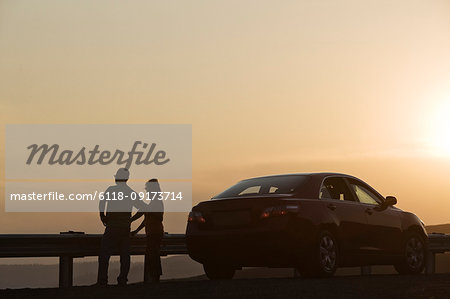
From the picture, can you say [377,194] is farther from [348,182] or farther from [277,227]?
[277,227]

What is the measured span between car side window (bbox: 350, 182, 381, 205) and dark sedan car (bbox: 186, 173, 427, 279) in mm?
28

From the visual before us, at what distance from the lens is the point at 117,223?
13.6 meters

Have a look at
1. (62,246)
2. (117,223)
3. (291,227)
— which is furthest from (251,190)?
(62,246)

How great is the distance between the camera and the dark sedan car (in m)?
12.1

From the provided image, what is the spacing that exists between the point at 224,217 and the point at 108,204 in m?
2.19

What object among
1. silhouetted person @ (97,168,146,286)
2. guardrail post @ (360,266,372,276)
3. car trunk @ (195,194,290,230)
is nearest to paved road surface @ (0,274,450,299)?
car trunk @ (195,194,290,230)

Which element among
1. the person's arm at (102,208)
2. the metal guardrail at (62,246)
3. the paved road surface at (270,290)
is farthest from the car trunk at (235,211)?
the metal guardrail at (62,246)

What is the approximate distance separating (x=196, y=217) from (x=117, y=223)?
149 centimetres

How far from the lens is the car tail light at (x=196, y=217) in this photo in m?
12.7

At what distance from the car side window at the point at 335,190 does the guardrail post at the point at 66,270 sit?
428cm

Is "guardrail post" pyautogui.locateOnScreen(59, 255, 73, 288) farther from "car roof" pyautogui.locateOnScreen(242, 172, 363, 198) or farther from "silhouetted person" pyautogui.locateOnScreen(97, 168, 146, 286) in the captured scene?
"car roof" pyautogui.locateOnScreen(242, 172, 363, 198)

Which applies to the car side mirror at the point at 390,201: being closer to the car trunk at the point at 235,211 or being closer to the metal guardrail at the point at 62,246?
the car trunk at the point at 235,211

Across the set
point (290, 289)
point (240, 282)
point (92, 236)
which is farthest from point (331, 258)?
point (92, 236)

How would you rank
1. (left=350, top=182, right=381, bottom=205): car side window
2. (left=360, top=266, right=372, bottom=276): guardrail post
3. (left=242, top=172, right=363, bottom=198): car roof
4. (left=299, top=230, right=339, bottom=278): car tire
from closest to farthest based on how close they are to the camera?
(left=299, top=230, right=339, bottom=278): car tire < (left=242, top=172, right=363, bottom=198): car roof < (left=350, top=182, right=381, bottom=205): car side window < (left=360, top=266, right=372, bottom=276): guardrail post
